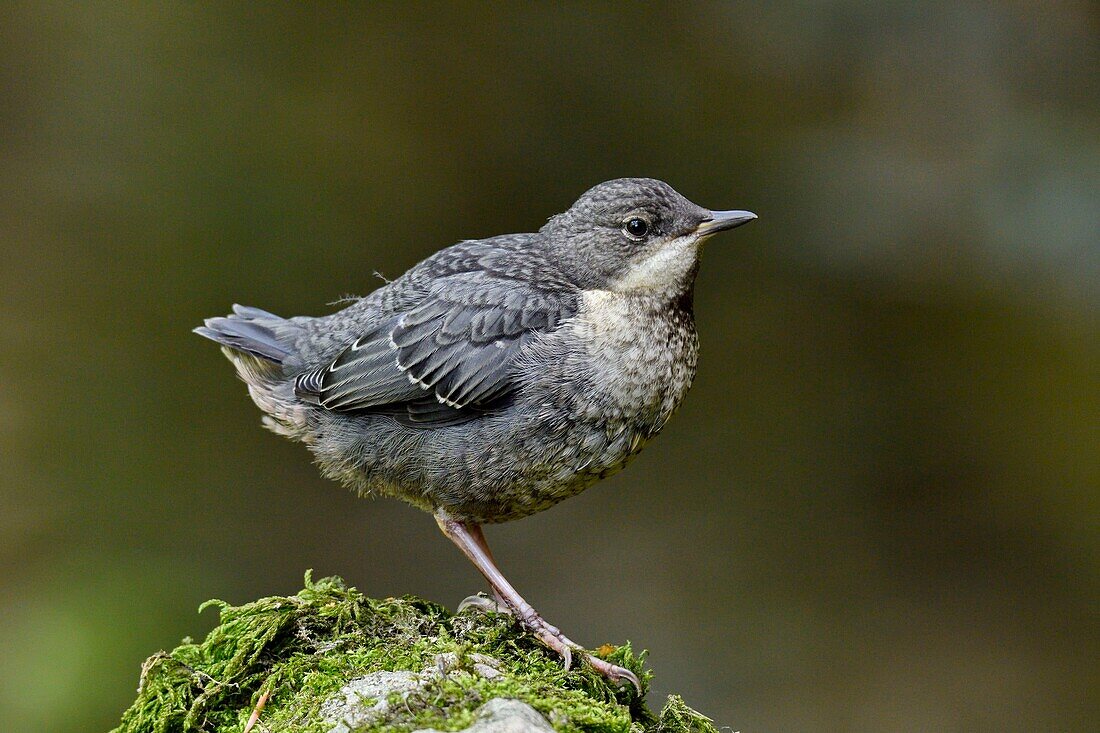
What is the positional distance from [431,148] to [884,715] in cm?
405

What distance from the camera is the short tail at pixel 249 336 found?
12.8 ft

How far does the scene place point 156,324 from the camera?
19.5 feet

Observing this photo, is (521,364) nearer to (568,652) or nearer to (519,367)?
(519,367)

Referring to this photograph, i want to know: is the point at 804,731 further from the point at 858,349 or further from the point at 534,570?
the point at 858,349

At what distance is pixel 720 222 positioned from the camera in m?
3.37

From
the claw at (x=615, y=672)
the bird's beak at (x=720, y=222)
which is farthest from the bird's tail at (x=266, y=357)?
the bird's beak at (x=720, y=222)

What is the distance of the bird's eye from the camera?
3455 millimetres

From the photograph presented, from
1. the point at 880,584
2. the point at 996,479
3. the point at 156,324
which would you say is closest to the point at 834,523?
the point at 880,584

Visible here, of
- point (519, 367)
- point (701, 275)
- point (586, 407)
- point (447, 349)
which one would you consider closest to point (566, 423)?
point (586, 407)

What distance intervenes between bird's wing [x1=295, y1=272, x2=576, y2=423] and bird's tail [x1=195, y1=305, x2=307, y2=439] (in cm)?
28

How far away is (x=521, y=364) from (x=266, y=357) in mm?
1096

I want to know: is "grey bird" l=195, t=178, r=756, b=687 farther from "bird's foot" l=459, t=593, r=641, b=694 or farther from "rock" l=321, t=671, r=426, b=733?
"rock" l=321, t=671, r=426, b=733

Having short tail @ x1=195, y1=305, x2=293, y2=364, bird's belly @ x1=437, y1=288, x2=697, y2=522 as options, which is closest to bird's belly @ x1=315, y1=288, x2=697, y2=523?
bird's belly @ x1=437, y1=288, x2=697, y2=522

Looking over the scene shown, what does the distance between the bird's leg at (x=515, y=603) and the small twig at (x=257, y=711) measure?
81cm
